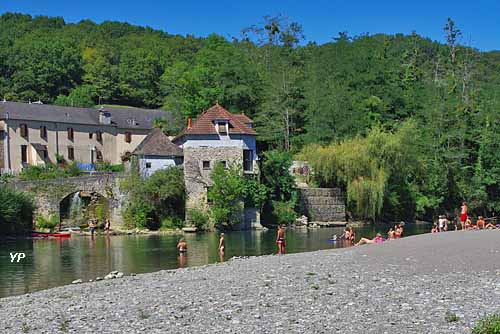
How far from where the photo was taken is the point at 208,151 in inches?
1925

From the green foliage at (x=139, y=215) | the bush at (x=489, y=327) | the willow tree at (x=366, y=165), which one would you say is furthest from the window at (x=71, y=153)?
the bush at (x=489, y=327)

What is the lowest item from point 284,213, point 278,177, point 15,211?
point 284,213

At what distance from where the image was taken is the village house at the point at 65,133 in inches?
2506

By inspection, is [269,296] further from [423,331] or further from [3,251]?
[3,251]

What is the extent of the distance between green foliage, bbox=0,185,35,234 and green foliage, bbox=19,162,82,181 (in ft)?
27.7

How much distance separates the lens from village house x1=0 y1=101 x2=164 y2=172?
63656mm

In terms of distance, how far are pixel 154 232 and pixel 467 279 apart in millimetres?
32187

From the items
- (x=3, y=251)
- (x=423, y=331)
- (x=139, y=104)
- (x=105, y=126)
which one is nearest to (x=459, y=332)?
(x=423, y=331)

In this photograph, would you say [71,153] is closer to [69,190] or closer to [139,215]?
[69,190]

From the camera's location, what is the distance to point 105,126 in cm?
7069

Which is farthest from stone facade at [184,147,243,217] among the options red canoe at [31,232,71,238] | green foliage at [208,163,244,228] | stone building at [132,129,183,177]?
red canoe at [31,232,71,238]

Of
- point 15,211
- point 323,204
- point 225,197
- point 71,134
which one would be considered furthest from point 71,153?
point 323,204

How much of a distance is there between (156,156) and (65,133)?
19578mm

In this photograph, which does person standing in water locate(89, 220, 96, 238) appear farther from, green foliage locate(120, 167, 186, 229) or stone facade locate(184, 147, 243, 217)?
stone facade locate(184, 147, 243, 217)
